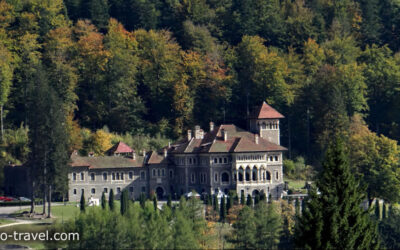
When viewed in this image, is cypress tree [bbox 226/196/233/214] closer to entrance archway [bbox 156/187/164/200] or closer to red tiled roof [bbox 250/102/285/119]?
entrance archway [bbox 156/187/164/200]

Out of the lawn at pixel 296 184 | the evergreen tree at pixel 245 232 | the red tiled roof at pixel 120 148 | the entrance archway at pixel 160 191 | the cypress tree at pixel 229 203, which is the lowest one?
the evergreen tree at pixel 245 232

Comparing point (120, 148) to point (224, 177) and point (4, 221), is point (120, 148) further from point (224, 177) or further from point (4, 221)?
point (4, 221)

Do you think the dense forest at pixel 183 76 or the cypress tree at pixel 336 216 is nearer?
the cypress tree at pixel 336 216

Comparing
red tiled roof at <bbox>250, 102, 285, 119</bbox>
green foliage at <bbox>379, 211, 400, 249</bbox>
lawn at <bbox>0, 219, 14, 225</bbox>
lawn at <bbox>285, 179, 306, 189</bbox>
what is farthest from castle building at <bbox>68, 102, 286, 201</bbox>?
green foliage at <bbox>379, 211, 400, 249</bbox>

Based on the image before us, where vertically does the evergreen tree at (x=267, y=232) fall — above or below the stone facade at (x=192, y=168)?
below

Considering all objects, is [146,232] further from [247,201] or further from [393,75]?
[393,75]

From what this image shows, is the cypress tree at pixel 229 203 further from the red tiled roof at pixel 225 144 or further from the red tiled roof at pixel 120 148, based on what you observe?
the red tiled roof at pixel 120 148

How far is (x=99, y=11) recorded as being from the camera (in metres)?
148

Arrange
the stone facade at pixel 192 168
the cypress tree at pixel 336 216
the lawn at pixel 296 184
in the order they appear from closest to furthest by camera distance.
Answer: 1. the cypress tree at pixel 336 216
2. the stone facade at pixel 192 168
3. the lawn at pixel 296 184

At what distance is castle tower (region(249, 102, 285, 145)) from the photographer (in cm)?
12656

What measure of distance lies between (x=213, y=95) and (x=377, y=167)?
2734cm

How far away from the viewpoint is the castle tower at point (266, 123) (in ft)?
415

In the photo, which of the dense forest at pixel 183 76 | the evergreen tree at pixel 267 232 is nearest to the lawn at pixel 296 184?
the dense forest at pixel 183 76

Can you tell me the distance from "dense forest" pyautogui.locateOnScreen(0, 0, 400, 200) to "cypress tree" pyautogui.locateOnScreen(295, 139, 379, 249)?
57.9 m
